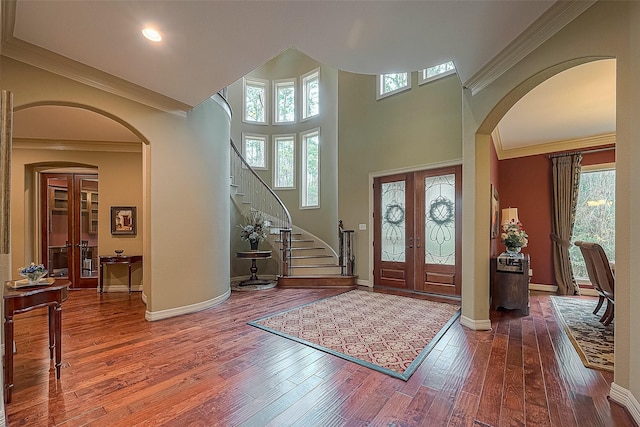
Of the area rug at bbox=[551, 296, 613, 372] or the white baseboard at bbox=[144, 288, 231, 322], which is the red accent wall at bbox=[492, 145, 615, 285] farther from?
the white baseboard at bbox=[144, 288, 231, 322]

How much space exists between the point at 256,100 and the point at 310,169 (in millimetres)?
2762

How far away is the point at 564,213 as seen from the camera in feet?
17.9

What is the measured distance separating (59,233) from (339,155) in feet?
19.3

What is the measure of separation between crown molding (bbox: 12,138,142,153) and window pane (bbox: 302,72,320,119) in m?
4.45

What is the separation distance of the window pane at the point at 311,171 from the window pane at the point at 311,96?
688 mm

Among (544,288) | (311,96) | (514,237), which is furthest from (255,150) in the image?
(544,288)

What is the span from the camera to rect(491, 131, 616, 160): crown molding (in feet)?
17.0

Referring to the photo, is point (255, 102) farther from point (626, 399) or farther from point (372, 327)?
point (626, 399)

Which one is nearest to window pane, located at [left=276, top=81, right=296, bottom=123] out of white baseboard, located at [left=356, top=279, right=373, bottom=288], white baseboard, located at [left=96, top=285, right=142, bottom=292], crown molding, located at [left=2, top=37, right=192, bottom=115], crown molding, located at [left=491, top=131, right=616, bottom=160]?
crown molding, located at [left=2, top=37, right=192, bottom=115]

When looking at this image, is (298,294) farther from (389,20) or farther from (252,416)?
(389,20)

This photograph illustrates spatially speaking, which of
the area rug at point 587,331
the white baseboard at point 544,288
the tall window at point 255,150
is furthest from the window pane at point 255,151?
the area rug at point 587,331

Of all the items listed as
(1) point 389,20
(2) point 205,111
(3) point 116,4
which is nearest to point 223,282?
(2) point 205,111

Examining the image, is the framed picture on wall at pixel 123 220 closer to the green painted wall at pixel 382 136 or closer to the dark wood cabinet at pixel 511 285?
the green painted wall at pixel 382 136

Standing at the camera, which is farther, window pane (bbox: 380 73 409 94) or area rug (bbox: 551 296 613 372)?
window pane (bbox: 380 73 409 94)
